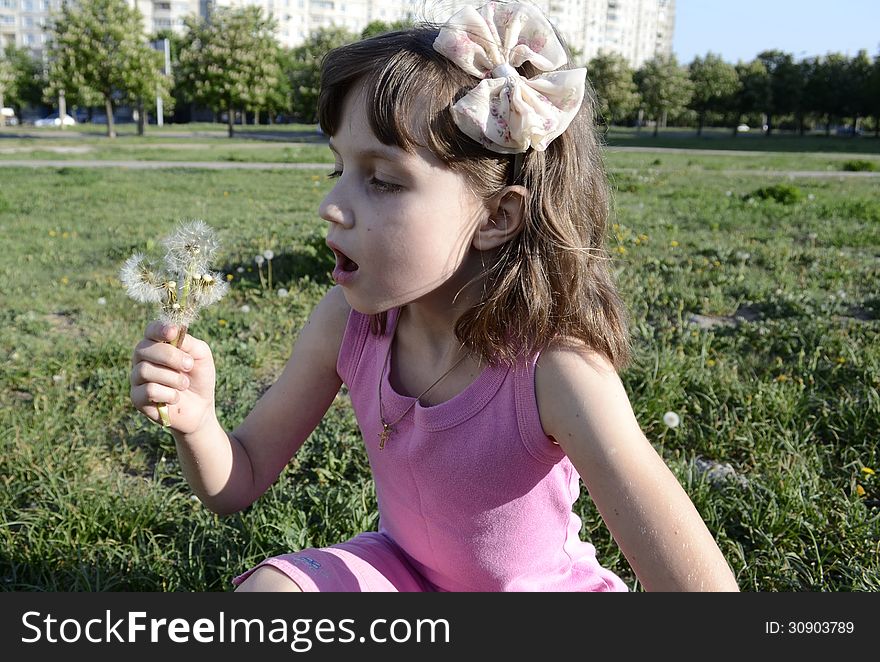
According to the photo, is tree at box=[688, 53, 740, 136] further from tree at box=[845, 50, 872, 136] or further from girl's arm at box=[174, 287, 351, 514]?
girl's arm at box=[174, 287, 351, 514]

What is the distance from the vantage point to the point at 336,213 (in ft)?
4.61

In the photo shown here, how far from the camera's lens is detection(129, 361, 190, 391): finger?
1.39 meters

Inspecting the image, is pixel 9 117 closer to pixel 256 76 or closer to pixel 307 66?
pixel 307 66

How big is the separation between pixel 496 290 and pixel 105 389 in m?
2.23

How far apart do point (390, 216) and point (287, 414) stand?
25.6 inches

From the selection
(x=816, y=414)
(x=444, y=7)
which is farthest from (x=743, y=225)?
(x=444, y=7)

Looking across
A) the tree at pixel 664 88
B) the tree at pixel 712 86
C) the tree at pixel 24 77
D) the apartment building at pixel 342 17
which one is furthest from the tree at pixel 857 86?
the tree at pixel 24 77

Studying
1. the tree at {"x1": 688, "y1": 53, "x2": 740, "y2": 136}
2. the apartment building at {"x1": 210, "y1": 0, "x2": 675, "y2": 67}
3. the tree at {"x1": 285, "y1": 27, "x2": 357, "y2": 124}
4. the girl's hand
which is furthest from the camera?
the apartment building at {"x1": 210, "y1": 0, "x2": 675, "y2": 67}

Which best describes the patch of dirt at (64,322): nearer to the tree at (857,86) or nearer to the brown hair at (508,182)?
the brown hair at (508,182)

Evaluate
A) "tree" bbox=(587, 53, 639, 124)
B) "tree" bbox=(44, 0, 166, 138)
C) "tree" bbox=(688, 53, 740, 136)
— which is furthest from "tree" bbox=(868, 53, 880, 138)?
"tree" bbox=(44, 0, 166, 138)

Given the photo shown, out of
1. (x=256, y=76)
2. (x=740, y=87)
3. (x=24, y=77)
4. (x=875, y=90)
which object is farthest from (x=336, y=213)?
(x=24, y=77)

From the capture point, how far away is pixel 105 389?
317 cm

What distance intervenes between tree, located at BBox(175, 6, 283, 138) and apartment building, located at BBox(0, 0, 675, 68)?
95.4 feet

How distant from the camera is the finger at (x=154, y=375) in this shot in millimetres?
1386
